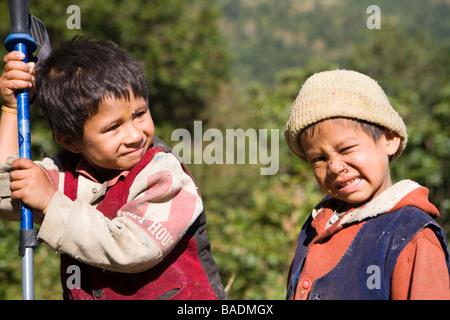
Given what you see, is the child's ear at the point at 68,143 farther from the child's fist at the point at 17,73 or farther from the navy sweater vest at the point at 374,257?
the navy sweater vest at the point at 374,257

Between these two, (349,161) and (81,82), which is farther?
(81,82)

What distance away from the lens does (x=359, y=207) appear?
185cm

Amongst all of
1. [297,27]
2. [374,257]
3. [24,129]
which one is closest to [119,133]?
[24,129]

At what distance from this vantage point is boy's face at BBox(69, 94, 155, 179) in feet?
6.15

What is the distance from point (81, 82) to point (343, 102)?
0.93 meters

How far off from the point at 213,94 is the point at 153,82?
3042mm

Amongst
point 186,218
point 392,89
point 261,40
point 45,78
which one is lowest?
point 186,218

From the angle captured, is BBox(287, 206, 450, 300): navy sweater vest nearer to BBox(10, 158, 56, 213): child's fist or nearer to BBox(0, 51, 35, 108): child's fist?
BBox(10, 158, 56, 213): child's fist

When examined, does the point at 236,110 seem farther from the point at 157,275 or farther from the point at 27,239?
the point at 27,239

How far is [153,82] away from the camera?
12312 mm

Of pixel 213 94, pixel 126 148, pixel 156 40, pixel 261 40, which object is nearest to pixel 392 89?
pixel 156 40

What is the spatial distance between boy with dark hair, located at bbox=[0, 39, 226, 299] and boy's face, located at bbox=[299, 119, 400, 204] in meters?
0.47
